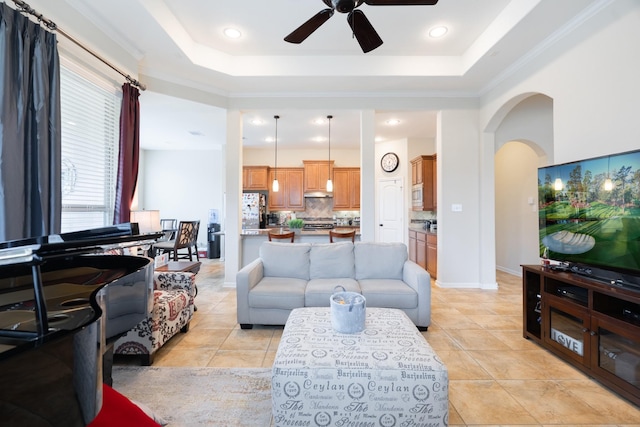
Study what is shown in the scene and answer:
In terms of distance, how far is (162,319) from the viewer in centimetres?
227

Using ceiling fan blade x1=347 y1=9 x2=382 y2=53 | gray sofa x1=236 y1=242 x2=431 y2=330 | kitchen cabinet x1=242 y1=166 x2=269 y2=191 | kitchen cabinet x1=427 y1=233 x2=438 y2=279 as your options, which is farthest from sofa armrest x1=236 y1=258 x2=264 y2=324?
kitchen cabinet x1=242 y1=166 x2=269 y2=191

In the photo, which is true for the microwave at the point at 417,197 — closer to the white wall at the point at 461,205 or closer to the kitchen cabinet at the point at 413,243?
the kitchen cabinet at the point at 413,243

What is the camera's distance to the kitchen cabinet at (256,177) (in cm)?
712

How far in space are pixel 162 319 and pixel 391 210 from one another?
18.1 feet

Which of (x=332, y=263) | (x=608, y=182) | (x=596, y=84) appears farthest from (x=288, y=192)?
(x=608, y=182)

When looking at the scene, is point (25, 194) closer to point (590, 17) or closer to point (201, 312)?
point (201, 312)

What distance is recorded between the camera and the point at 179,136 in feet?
20.0

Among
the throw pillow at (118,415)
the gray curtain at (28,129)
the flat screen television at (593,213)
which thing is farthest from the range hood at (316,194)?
the throw pillow at (118,415)

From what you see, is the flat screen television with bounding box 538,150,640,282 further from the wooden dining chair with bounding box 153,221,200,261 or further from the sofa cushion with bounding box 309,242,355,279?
the wooden dining chair with bounding box 153,221,200,261

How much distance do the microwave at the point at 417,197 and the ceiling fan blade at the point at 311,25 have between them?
409 centimetres

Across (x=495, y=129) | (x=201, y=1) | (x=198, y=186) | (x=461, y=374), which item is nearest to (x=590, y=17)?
(x=495, y=129)

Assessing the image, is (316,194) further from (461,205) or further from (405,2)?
(405,2)

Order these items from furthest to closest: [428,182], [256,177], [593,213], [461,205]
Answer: [256,177], [428,182], [461,205], [593,213]

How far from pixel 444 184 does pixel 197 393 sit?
4112 mm
